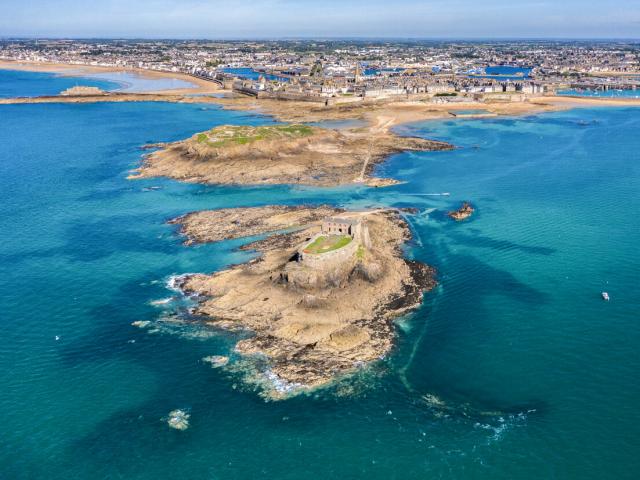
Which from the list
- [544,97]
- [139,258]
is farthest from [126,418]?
[544,97]

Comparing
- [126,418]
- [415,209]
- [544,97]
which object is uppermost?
[544,97]

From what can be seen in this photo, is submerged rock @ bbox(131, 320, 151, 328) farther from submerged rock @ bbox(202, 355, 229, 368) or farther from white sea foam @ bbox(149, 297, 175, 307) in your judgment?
submerged rock @ bbox(202, 355, 229, 368)

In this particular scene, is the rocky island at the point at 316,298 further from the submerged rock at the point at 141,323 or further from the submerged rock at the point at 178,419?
the submerged rock at the point at 178,419

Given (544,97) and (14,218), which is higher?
(544,97)

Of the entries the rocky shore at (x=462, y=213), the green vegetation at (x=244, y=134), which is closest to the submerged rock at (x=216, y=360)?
the rocky shore at (x=462, y=213)

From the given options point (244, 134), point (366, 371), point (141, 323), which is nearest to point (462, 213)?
point (366, 371)

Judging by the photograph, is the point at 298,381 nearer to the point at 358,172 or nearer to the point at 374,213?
the point at 374,213
